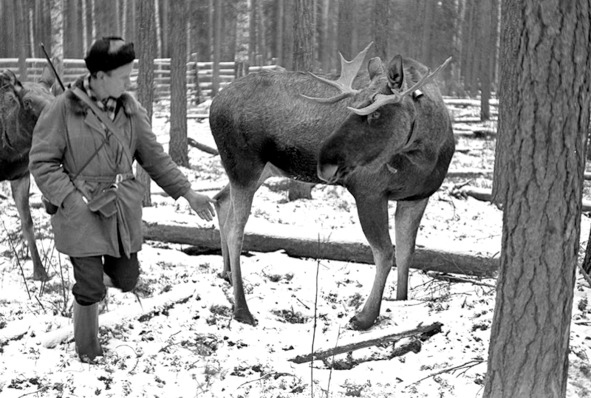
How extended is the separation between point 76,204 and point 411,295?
121 inches

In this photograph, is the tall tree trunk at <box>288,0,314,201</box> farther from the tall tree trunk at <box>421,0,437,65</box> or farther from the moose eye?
the tall tree trunk at <box>421,0,437,65</box>

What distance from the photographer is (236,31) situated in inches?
1677

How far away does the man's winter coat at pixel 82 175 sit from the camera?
161 inches

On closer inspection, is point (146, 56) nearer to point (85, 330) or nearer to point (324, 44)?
point (85, 330)

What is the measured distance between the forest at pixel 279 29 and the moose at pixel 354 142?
24.6 metres

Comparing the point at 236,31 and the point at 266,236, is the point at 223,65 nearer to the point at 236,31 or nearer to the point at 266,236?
the point at 236,31

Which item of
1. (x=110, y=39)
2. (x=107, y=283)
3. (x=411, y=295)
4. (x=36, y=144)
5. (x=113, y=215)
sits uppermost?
(x=110, y=39)

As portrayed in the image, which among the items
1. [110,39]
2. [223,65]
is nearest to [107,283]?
[110,39]

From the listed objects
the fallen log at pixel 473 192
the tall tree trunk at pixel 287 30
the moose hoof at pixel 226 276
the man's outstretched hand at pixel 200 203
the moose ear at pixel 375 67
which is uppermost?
the tall tree trunk at pixel 287 30

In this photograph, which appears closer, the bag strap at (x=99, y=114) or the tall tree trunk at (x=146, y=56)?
the bag strap at (x=99, y=114)

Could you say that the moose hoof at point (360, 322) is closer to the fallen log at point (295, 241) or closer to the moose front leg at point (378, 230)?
the moose front leg at point (378, 230)

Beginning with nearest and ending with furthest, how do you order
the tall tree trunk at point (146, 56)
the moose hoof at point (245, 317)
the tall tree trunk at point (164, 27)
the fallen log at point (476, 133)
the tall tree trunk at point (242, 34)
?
the moose hoof at point (245, 317)
the tall tree trunk at point (146, 56)
the fallen log at point (476, 133)
the tall tree trunk at point (164, 27)
the tall tree trunk at point (242, 34)

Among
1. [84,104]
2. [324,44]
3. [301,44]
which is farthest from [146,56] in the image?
[324,44]

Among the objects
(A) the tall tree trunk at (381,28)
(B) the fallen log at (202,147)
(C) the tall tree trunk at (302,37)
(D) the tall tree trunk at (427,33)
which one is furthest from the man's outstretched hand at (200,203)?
(D) the tall tree trunk at (427,33)
